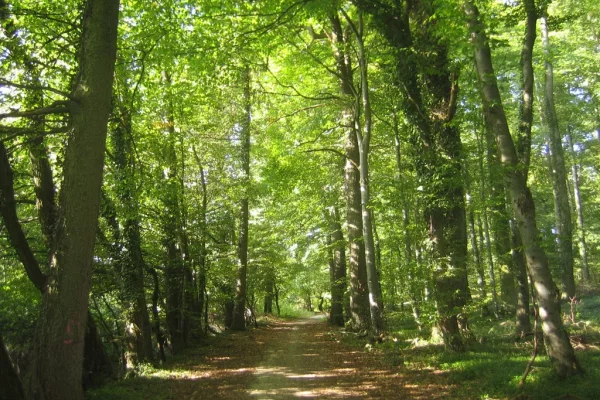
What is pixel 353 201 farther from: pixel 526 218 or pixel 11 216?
pixel 11 216

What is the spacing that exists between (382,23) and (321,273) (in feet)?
93.9

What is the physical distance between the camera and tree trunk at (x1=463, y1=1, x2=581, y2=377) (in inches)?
260

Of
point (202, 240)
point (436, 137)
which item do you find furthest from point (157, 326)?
point (436, 137)

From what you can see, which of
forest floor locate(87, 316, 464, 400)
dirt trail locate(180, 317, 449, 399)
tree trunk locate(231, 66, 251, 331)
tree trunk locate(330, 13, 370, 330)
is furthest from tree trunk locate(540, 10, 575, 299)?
tree trunk locate(231, 66, 251, 331)

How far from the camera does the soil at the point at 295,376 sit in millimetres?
7738

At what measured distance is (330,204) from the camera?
20844 mm

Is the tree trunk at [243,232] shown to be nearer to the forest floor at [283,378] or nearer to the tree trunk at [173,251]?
the tree trunk at [173,251]

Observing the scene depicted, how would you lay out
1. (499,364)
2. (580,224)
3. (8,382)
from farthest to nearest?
(580,224) → (499,364) → (8,382)

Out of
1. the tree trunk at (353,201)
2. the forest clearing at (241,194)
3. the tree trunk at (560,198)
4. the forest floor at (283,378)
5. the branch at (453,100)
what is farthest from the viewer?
the tree trunk at (560,198)

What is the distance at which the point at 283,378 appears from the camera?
30.9ft

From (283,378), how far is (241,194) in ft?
30.5

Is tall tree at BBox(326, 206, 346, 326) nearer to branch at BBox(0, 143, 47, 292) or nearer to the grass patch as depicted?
the grass patch

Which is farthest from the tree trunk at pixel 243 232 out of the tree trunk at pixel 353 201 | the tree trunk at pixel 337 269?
the tree trunk at pixel 353 201

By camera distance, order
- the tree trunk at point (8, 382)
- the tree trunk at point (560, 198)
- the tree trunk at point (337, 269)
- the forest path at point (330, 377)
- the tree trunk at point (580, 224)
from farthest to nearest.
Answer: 1. the tree trunk at point (580, 224)
2. the tree trunk at point (337, 269)
3. the tree trunk at point (560, 198)
4. the forest path at point (330, 377)
5. the tree trunk at point (8, 382)
